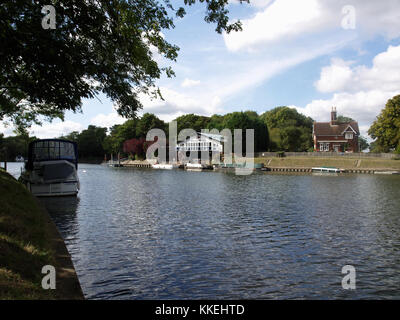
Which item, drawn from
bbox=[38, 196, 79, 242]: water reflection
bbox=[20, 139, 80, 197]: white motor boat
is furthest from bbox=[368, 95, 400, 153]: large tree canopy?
bbox=[38, 196, 79, 242]: water reflection

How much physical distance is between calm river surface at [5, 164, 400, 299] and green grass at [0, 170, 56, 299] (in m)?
1.64

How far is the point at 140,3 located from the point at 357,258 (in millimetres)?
12593

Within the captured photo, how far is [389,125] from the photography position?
82.2m

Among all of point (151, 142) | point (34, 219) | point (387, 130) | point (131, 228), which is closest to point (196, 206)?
point (131, 228)

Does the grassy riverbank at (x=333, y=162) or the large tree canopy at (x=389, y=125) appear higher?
the large tree canopy at (x=389, y=125)

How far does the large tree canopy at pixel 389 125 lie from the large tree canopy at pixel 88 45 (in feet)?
269

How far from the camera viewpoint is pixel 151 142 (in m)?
132

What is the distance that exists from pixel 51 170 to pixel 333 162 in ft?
234

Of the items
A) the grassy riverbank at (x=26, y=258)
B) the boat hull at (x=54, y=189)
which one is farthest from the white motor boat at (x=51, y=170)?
the grassy riverbank at (x=26, y=258)

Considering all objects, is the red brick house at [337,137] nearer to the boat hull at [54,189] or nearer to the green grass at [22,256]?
the boat hull at [54,189]

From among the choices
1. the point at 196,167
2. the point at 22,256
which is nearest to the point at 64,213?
the point at 22,256

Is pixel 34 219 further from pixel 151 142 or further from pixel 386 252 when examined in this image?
pixel 151 142

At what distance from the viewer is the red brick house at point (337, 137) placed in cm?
10569
